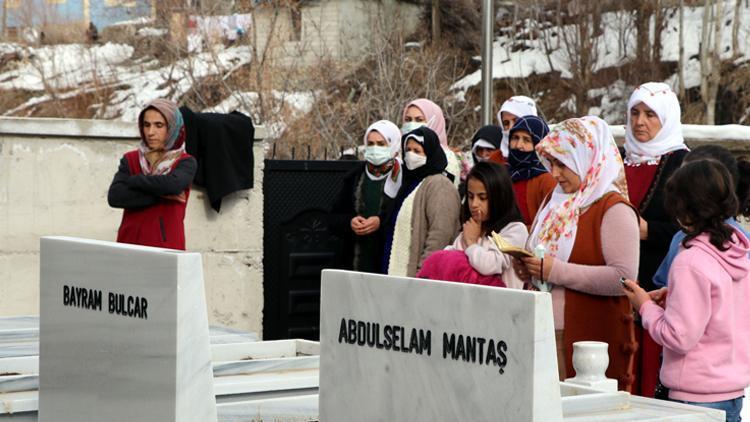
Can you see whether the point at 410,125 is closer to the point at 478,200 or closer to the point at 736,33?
the point at 478,200

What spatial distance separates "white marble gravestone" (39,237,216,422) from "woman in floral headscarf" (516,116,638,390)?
6.38ft

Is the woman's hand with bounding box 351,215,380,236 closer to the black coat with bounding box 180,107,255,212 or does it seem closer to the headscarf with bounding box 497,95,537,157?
the headscarf with bounding box 497,95,537,157

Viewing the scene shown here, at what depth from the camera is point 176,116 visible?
25.2 ft

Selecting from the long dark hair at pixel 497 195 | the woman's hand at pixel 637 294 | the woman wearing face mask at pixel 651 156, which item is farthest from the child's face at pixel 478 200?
the woman's hand at pixel 637 294

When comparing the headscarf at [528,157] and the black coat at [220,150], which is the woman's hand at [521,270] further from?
the black coat at [220,150]

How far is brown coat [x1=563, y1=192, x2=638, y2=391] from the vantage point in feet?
17.6

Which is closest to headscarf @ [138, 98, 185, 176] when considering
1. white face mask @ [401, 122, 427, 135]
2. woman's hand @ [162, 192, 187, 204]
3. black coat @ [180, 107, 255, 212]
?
woman's hand @ [162, 192, 187, 204]

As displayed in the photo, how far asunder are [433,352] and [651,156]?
3.28m

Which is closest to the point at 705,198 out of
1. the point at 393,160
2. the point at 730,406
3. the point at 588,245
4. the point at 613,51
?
the point at 730,406

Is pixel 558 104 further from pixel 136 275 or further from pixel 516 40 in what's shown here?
pixel 136 275

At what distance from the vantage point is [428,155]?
24.8 ft

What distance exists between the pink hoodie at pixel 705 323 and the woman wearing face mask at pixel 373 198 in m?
3.37

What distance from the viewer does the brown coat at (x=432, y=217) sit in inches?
286

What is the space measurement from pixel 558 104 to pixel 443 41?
406cm
